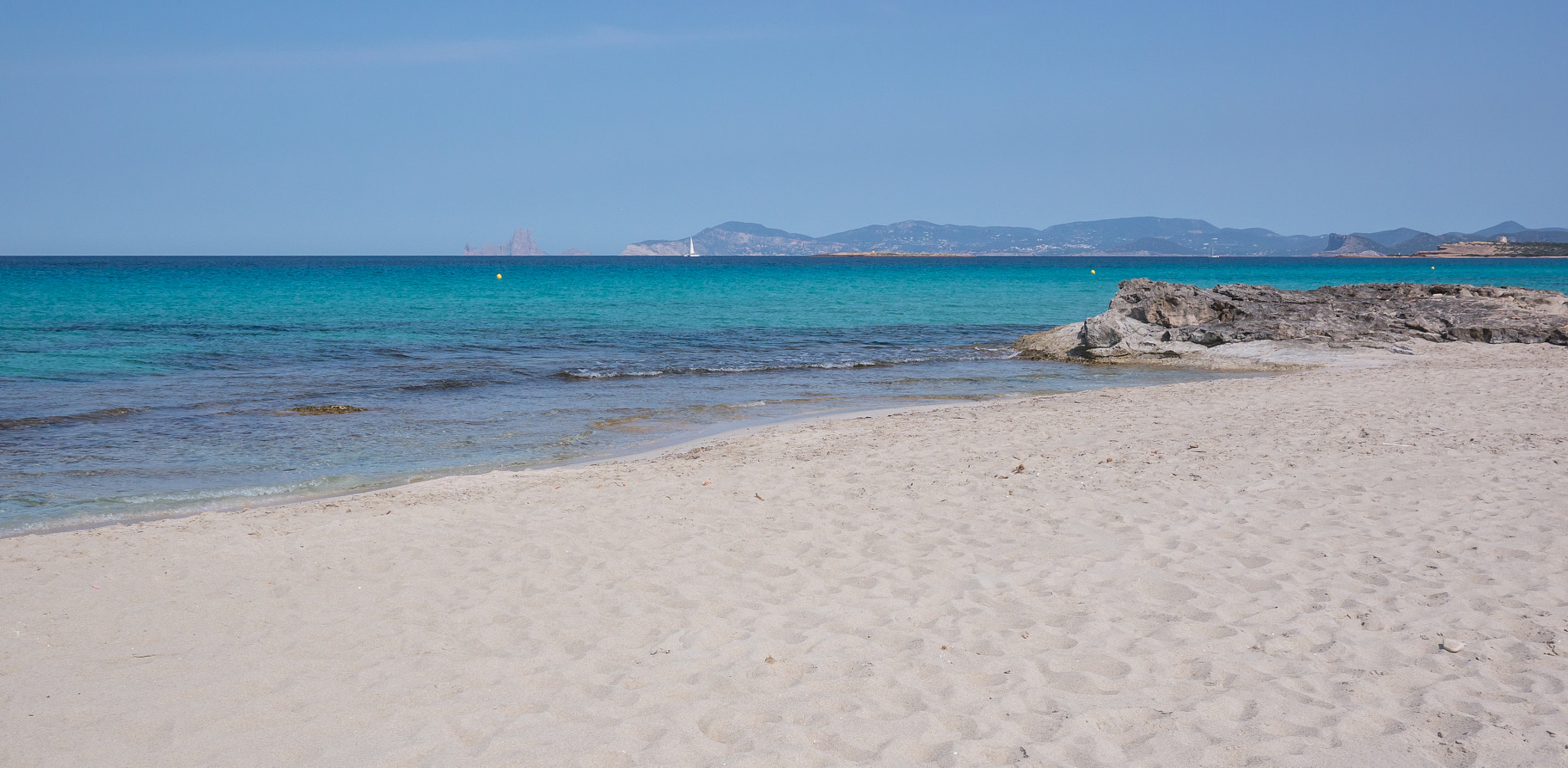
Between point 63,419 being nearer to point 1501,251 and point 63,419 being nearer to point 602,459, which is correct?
point 602,459

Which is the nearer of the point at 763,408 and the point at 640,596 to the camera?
the point at 640,596

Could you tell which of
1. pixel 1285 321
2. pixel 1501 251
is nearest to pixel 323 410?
pixel 1285 321

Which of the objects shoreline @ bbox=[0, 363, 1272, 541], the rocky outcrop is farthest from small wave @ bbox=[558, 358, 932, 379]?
shoreline @ bbox=[0, 363, 1272, 541]

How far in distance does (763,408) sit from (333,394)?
6.85 metres

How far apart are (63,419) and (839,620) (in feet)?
39.8

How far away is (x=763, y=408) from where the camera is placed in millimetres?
13828

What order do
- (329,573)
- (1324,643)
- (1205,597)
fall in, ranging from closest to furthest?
(1324,643) → (1205,597) → (329,573)

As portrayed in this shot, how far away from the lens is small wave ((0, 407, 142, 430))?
11.7 meters

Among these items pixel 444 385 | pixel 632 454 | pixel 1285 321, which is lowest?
pixel 632 454

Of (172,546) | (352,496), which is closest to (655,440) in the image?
(352,496)

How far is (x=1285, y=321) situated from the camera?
67.9 ft

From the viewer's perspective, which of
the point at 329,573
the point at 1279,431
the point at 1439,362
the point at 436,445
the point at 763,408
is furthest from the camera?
the point at 1439,362

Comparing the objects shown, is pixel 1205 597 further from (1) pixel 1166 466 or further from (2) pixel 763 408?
(2) pixel 763 408

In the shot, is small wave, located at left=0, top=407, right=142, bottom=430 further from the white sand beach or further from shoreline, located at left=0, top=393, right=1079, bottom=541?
the white sand beach
